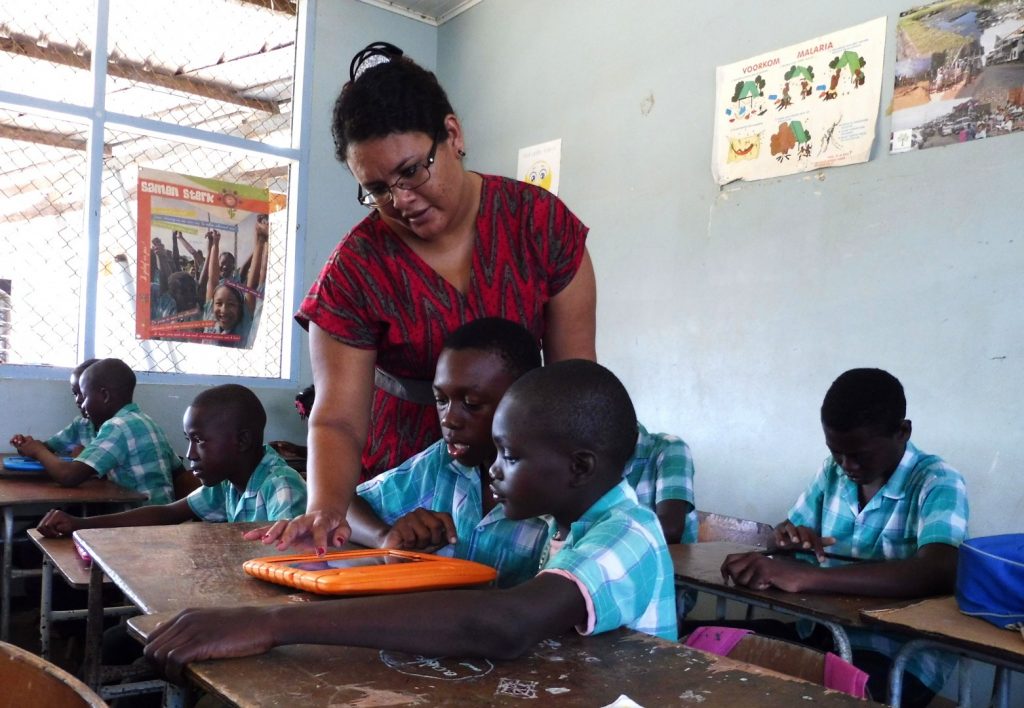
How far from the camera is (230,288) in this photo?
4.64 m

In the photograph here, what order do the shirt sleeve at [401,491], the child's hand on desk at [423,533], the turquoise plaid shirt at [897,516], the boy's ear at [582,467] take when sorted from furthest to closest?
the turquoise plaid shirt at [897,516] < the shirt sleeve at [401,491] < the child's hand on desk at [423,533] < the boy's ear at [582,467]

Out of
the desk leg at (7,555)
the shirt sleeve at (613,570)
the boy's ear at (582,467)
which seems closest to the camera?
the shirt sleeve at (613,570)

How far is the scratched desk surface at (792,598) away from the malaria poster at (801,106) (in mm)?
1531

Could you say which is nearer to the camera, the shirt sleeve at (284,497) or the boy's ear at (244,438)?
the shirt sleeve at (284,497)

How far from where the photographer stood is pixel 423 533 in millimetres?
1468

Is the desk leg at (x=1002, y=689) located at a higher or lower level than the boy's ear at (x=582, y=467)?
lower

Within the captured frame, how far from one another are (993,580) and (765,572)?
438 millimetres

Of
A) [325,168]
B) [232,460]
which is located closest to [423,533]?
[232,460]

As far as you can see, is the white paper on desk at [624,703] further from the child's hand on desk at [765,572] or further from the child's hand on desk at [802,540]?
the child's hand on desk at [802,540]

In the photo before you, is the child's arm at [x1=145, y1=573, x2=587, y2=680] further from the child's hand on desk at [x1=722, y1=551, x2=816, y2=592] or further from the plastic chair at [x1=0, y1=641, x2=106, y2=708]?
the child's hand on desk at [x1=722, y1=551, x2=816, y2=592]

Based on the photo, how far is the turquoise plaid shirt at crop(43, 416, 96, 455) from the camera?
158 inches

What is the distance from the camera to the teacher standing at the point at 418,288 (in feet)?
5.13

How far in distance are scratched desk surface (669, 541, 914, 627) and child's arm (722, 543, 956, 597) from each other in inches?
0.7

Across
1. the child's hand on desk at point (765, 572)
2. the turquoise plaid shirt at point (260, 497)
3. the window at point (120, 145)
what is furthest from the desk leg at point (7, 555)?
the child's hand on desk at point (765, 572)
